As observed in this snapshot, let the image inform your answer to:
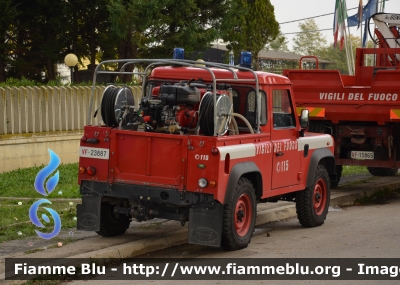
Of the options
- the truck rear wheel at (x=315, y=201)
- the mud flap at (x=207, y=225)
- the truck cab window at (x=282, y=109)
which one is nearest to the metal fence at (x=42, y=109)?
the truck rear wheel at (x=315, y=201)

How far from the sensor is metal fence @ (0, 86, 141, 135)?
16.7 meters

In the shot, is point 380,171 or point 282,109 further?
point 380,171

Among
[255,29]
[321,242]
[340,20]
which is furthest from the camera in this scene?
[255,29]

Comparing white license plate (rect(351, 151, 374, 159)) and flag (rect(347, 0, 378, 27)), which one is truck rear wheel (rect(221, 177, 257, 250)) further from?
flag (rect(347, 0, 378, 27))

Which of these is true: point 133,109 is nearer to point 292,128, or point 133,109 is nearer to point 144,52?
point 292,128

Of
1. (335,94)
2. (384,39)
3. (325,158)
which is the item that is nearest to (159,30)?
(384,39)

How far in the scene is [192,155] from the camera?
910 cm

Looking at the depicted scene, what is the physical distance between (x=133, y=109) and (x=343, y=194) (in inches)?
234

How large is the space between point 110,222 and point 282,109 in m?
2.88

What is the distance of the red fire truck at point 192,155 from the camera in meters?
9.16

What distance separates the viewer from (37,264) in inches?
325

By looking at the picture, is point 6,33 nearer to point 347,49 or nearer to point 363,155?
point 347,49

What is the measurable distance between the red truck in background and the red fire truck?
4042 millimetres

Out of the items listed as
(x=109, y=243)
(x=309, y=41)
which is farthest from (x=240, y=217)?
(x=309, y=41)
